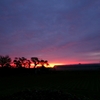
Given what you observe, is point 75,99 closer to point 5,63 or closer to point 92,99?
point 92,99

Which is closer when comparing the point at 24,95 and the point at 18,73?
the point at 24,95

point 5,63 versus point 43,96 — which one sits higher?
point 5,63

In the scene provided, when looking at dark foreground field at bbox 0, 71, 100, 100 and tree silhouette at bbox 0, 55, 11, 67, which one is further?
tree silhouette at bbox 0, 55, 11, 67

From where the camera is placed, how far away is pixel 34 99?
413 inches

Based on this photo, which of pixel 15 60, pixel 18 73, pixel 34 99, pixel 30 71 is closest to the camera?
pixel 34 99

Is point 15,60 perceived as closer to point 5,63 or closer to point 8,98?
point 5,63

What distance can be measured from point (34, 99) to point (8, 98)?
5.72ft

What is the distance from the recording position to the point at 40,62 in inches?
4080

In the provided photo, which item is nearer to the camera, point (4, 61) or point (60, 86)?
point (60, 86)

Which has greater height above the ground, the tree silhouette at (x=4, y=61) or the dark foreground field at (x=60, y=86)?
the tree silhouette at (x=4, y=61)

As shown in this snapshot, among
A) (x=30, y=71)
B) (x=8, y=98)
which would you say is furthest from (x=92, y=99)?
(x=30, y=71)

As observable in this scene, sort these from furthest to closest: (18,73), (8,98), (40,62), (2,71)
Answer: (40,62), (18,73), (2,71), (8,98)

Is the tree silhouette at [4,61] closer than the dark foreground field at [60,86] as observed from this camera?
No

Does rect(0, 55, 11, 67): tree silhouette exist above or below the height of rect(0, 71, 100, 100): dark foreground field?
above
